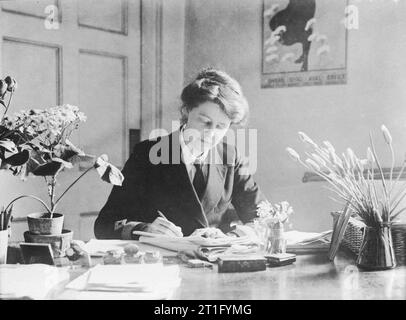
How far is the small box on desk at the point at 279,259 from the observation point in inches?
54.3

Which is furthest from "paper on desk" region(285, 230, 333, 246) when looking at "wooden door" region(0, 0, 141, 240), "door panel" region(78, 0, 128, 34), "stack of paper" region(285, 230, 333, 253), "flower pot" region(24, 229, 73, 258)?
"door panel" region(78, 0, 128, 34)

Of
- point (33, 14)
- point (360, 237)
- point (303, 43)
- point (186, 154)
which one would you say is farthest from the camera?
point (303, 43)

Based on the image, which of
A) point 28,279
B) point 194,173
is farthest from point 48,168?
point 194,173

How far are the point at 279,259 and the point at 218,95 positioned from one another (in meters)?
0.96

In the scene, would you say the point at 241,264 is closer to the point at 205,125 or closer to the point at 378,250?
the point at 378,250

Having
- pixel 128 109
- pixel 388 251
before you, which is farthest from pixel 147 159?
pixel 388 251

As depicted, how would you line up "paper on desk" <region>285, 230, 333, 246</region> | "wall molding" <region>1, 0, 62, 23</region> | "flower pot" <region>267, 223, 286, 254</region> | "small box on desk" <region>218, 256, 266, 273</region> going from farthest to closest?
"wall molding" <region>1, 0, 62, 23</region>
"paper on desk" <region>285, 230, 333, 246</region>
"flower pot" <region>267, 223, 286, 254</region>
"small box on desk" <region>218, 256, 266, 273</region>

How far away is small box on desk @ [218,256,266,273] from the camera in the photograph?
1.32 metres

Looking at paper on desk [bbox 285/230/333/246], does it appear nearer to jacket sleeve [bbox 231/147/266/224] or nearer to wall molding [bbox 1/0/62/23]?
jacket sleeve [bbox 231/147/266/224]

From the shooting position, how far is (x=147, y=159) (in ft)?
7.29

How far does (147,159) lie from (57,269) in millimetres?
1009

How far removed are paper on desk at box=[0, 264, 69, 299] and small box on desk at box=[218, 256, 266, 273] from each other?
1.47 ft

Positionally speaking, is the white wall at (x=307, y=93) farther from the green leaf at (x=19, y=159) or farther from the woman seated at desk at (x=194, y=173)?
the green leaf at (x=19, y=159)

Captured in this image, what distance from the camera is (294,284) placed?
3.98ft
